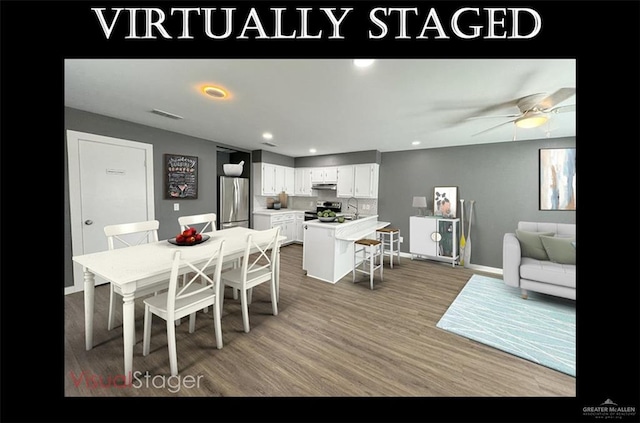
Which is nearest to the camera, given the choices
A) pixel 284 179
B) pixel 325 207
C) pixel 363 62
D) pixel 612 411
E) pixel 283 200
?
pixel 612 411

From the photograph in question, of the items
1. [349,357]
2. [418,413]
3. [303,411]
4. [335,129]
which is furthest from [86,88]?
[418,413]

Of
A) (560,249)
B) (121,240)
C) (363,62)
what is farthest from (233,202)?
(560,249)

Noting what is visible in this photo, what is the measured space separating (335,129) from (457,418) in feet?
10.4

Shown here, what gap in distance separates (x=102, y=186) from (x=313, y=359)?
3.36 m

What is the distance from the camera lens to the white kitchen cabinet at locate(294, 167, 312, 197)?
18.7 feet

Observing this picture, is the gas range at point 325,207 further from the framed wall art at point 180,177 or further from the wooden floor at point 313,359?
the wooden floor at point 313,359

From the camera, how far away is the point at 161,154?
11.2 ft

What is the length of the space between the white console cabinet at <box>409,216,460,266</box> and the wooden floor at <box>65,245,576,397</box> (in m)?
1.85

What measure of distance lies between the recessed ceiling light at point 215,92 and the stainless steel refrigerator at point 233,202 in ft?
8.02

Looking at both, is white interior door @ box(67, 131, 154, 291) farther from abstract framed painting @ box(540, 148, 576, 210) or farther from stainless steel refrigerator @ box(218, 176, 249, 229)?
abstract framed painting @ box(540, 148, 576, 210)

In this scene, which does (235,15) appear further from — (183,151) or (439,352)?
(183,151)

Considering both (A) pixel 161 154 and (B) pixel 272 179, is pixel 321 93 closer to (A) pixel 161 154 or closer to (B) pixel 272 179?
(A) pixel 161 154

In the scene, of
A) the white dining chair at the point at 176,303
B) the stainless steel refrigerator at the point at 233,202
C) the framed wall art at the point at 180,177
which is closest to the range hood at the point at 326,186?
the stainless steel refrigerator at the point at 233,202

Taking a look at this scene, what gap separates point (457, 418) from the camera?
1.10m
